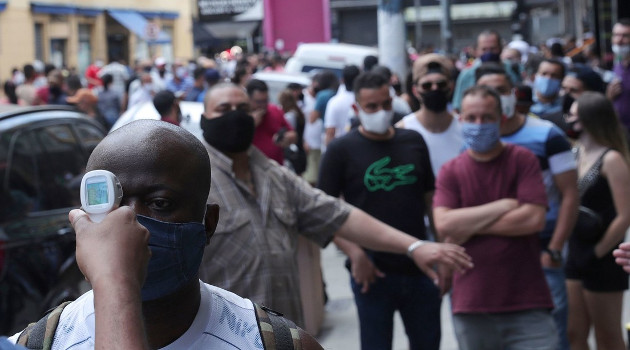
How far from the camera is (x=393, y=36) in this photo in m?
13.2

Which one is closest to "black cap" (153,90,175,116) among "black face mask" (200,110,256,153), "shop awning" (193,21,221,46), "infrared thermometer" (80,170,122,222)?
"black face mask" (200,110,256,153)

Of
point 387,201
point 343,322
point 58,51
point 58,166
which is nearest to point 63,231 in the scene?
point 58,166

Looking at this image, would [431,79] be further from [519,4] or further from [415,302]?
[519,4]

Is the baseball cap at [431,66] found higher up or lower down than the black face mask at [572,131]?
higher up

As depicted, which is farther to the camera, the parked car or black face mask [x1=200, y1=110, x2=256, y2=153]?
the parked car

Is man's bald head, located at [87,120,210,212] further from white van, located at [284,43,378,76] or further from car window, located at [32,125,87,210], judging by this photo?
white van, located at [284,43,378,76]

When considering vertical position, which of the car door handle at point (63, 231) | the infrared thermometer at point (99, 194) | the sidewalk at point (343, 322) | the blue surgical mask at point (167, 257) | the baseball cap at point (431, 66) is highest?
the baseball cap at point (431, 66)

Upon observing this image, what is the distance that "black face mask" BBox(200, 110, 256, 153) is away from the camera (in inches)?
169

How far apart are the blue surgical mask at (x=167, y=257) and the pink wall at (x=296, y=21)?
2409 centimetres

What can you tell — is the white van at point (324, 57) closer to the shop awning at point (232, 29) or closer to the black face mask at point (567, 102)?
the black face mask at point (567, 102)

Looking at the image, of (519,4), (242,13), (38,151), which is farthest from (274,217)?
(242,13)

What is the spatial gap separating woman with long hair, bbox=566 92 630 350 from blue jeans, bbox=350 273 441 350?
3.05ft

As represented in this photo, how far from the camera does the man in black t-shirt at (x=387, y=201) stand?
5.36 metres

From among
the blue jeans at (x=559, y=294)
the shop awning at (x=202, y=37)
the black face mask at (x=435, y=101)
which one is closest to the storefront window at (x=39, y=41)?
the shop awning at (x=202, y=37)
